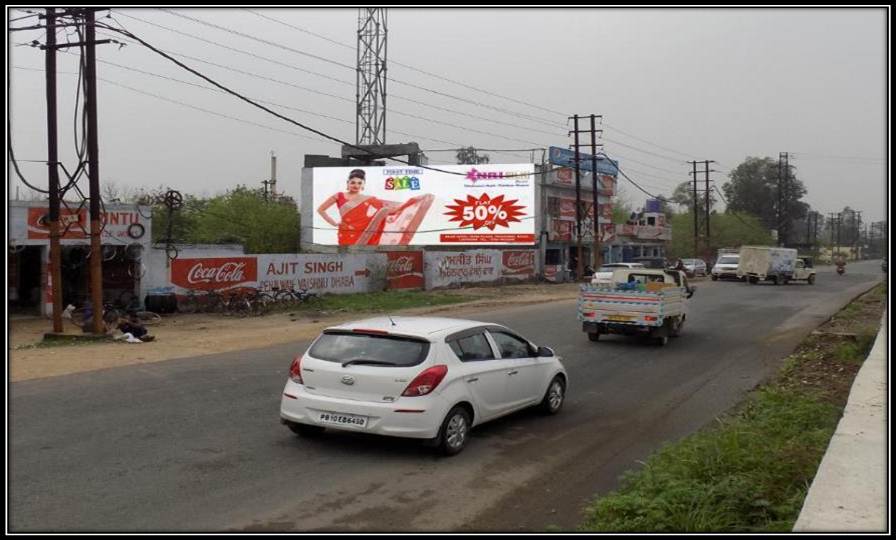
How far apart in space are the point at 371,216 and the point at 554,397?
47.2m

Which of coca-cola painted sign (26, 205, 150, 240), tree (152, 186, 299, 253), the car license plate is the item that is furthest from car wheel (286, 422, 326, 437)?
tree (152, 186, 299, 253)

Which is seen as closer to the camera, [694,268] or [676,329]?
[676,329]

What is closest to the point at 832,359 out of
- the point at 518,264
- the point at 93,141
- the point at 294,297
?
the point at 93,141

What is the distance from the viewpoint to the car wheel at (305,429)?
835 centimetres

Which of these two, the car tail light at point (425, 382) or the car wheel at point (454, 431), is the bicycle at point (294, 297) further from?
the car tail light at point (425, 382)

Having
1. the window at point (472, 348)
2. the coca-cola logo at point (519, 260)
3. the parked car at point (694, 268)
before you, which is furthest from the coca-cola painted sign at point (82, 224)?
the parked car at point (694, 268)

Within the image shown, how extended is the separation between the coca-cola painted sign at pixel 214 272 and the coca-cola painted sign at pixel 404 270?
9765mm

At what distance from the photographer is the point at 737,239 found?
10200cm

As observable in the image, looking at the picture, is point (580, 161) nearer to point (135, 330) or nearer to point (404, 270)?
point (404, 270)

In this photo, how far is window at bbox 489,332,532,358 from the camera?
9.24 m

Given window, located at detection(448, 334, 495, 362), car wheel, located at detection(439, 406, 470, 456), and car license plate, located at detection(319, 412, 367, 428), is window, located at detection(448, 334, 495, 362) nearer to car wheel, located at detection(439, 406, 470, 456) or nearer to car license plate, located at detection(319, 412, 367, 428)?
car wheel, located at detection(439, 406, 470, 456)

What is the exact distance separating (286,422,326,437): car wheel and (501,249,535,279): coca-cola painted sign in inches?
1564

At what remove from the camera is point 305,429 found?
845cm

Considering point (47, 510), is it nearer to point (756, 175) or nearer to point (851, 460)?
point (851, 460)
